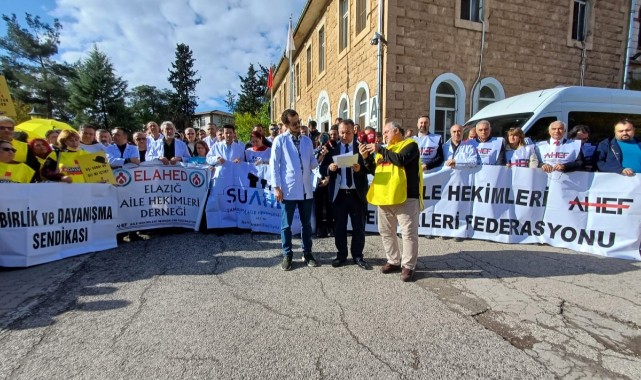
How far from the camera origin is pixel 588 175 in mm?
5102

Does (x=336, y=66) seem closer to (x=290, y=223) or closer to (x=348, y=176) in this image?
(x=348, y=176)

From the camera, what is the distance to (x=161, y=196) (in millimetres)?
Answer: 6180

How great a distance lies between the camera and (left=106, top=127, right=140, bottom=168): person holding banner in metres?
6.06

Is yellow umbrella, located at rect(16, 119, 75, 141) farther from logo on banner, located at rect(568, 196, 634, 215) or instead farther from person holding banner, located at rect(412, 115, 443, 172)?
logo on banner, located at rect(568, 196, 634, 215)

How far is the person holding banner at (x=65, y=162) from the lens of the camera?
16.2 ft

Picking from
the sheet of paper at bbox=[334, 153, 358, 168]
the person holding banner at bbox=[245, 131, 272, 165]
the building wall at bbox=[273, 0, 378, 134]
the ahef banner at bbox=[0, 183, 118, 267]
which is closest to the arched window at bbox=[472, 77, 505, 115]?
the building wall at bbox=[273, 0, 378, 134]

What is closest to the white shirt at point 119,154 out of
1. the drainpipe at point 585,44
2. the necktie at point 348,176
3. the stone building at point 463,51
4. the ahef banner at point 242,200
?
the ahef banner at point 242,200

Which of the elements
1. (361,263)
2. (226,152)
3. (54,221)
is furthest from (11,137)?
(361,263)

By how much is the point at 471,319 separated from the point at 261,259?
2793 millimetres

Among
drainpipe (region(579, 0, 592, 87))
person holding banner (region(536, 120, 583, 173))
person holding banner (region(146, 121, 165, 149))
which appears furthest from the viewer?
drainpipe (region(579, 0, 592, 87))

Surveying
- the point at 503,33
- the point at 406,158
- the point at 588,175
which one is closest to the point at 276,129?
the point at 406,158

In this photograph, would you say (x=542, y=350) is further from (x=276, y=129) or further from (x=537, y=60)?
(x=537, y=60)

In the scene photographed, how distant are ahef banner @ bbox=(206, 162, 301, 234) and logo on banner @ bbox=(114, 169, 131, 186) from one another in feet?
4.77

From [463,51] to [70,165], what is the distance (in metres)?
11.2
